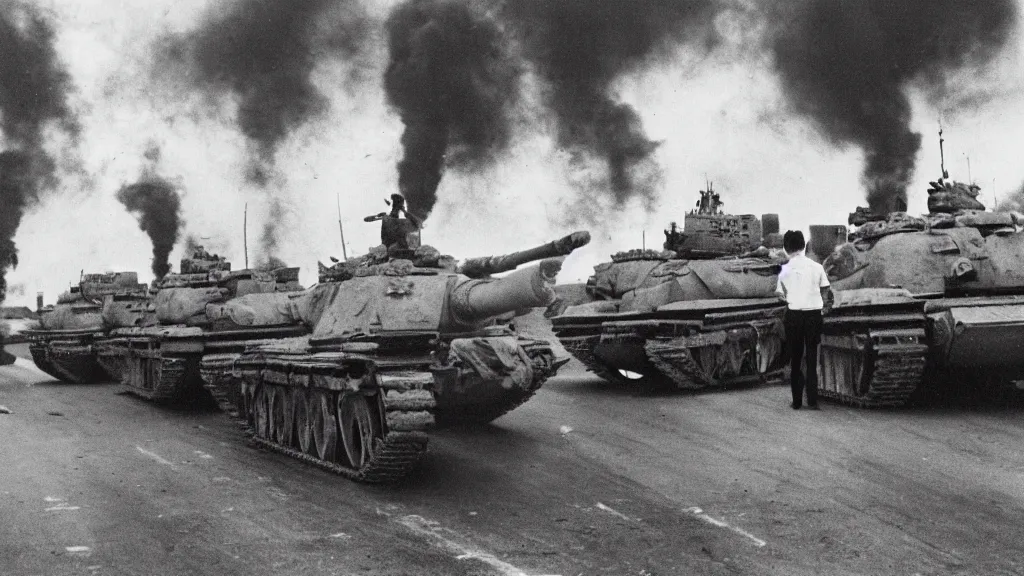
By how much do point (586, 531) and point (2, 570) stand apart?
3.65 metres

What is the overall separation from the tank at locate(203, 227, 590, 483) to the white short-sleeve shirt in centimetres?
261

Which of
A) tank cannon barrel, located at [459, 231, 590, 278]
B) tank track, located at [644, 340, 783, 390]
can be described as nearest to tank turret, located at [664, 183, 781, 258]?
tank track, located at [644, 340, 783, 390]

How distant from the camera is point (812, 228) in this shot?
1798 centimetres

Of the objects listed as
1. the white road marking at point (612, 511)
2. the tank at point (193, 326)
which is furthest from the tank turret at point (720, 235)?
the white road marking at point (612, 511)

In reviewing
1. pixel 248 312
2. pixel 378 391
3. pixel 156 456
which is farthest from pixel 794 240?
pixel 248 312

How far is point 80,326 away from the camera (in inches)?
856

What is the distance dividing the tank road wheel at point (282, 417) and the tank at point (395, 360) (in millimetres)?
Result: 14

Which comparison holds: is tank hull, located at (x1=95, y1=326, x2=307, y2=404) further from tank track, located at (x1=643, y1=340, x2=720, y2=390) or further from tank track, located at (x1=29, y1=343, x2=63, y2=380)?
tank track, located at (x1=29, y1=343, x2=63, y2=380)

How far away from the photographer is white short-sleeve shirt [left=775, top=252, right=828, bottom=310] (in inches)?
424

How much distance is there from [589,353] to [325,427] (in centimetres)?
679

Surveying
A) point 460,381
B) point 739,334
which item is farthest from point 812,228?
point 460,381

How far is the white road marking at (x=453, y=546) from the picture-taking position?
20.2ft

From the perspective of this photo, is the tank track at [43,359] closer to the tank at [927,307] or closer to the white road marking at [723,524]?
the tank at [927,307]

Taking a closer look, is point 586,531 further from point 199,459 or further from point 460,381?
point 199,459
